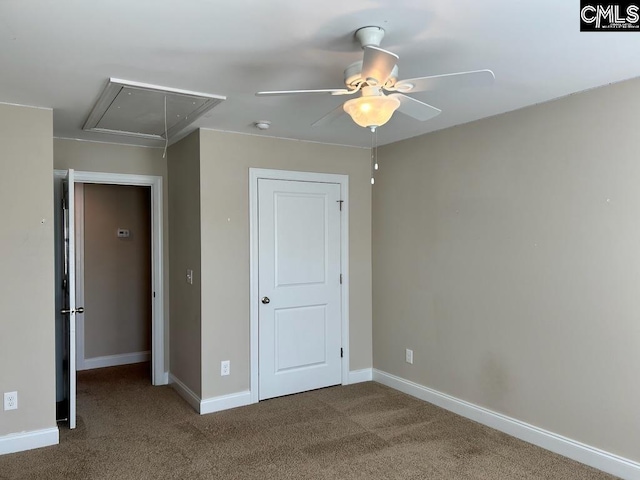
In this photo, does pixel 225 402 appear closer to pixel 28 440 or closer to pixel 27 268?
pixel 28 440

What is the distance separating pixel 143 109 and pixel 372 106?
1.82m

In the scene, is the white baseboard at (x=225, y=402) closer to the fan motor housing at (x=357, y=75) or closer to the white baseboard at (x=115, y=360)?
the white baseboard at (x=115, y=360)

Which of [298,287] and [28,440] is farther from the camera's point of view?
[298,287]

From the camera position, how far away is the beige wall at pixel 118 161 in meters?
4.20

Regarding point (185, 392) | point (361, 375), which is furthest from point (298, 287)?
point (185, 392)

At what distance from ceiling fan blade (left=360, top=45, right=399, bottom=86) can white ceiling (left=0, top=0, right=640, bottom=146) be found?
221 millimetres

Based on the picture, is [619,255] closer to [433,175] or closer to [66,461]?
[433,175]

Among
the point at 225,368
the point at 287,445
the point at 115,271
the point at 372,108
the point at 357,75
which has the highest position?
the point at 357,75

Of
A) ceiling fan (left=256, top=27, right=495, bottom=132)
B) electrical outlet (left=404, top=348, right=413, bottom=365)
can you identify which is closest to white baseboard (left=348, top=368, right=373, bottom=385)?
electrical outlet (left=404, top=348, right=413, bottom=365)

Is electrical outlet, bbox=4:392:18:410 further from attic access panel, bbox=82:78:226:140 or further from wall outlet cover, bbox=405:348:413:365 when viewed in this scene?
wall outlet cover, bbox=405:348:413:365

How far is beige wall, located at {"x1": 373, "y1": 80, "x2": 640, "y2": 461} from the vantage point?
283 cm

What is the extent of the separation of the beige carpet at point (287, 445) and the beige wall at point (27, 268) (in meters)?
0.38

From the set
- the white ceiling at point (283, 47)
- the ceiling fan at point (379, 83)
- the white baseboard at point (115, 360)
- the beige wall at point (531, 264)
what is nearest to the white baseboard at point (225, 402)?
the beige wall at point (531, 264)

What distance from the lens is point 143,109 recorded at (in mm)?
3240
